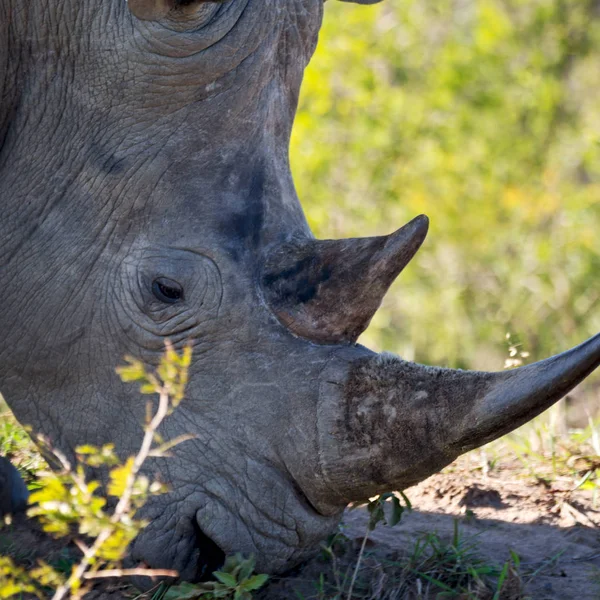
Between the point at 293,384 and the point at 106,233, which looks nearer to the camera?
the point at 293,384

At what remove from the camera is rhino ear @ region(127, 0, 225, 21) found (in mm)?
3902

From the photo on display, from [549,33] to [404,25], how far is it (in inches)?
62.5

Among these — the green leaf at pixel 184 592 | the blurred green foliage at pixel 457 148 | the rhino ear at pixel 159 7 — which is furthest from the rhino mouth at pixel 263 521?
the blurred green foliage at pixel 457 148

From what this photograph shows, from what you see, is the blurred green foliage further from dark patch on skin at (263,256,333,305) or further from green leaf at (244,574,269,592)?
green leaf at (244,574,269,592)

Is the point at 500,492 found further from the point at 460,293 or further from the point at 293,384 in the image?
the point at 460,293

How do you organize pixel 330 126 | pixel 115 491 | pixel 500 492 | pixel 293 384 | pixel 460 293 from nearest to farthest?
pixel 115 491, pixel 293 384, pixel 500 492, pixel 460 293, pixel 330 126

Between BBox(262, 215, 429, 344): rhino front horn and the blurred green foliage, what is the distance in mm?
6823

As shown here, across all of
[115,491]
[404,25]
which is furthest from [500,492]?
[404,25]

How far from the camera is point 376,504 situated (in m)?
3.89

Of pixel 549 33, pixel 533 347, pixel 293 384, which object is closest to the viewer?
pixel 293 384

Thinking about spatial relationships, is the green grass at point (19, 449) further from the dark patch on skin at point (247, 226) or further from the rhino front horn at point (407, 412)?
the rhino front horn at point (407, 412)

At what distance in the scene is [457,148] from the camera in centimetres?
1259

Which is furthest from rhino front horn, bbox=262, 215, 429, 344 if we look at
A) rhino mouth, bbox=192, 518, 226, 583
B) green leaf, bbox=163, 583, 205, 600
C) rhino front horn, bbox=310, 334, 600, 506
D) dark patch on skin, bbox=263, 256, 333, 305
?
green leaf, bbox=163, 583, 205, 600

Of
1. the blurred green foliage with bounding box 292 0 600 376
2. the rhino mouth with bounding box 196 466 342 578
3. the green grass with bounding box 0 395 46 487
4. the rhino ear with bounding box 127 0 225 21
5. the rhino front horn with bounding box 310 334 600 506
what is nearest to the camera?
the rhino front horn with bounding box 310 334 600 506
